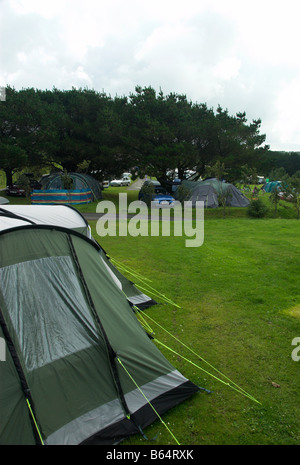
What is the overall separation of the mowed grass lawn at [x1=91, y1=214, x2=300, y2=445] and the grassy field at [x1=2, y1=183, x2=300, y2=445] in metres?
0.01

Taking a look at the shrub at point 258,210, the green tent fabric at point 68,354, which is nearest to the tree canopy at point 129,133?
the shrub at point 258,210

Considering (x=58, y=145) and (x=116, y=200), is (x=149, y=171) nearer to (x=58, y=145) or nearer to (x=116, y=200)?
(x=116, y=200)

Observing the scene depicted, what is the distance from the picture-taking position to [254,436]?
12.1 feet

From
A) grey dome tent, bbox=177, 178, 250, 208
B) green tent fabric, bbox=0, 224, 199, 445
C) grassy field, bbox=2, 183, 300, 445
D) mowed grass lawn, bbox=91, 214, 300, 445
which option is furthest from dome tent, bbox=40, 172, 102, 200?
green tent fabric, bbox=0, 224, 199, 445

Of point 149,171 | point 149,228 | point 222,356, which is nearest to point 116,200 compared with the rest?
point 149,171

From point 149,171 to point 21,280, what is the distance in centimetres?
2234

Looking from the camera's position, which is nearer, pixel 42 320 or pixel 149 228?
pixel 42 320

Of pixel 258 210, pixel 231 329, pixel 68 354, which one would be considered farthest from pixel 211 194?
pixel 68 354

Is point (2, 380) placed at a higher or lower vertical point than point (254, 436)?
higher

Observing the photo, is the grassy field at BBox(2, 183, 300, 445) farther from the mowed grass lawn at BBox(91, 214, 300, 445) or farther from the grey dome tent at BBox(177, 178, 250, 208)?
the grey dome tent at BBox(177, 178, 250, 208)

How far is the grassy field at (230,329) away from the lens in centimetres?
380

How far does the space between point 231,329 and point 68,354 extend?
3.44 metres

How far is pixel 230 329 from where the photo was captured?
19.9 feet

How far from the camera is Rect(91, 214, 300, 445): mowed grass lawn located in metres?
3.81
